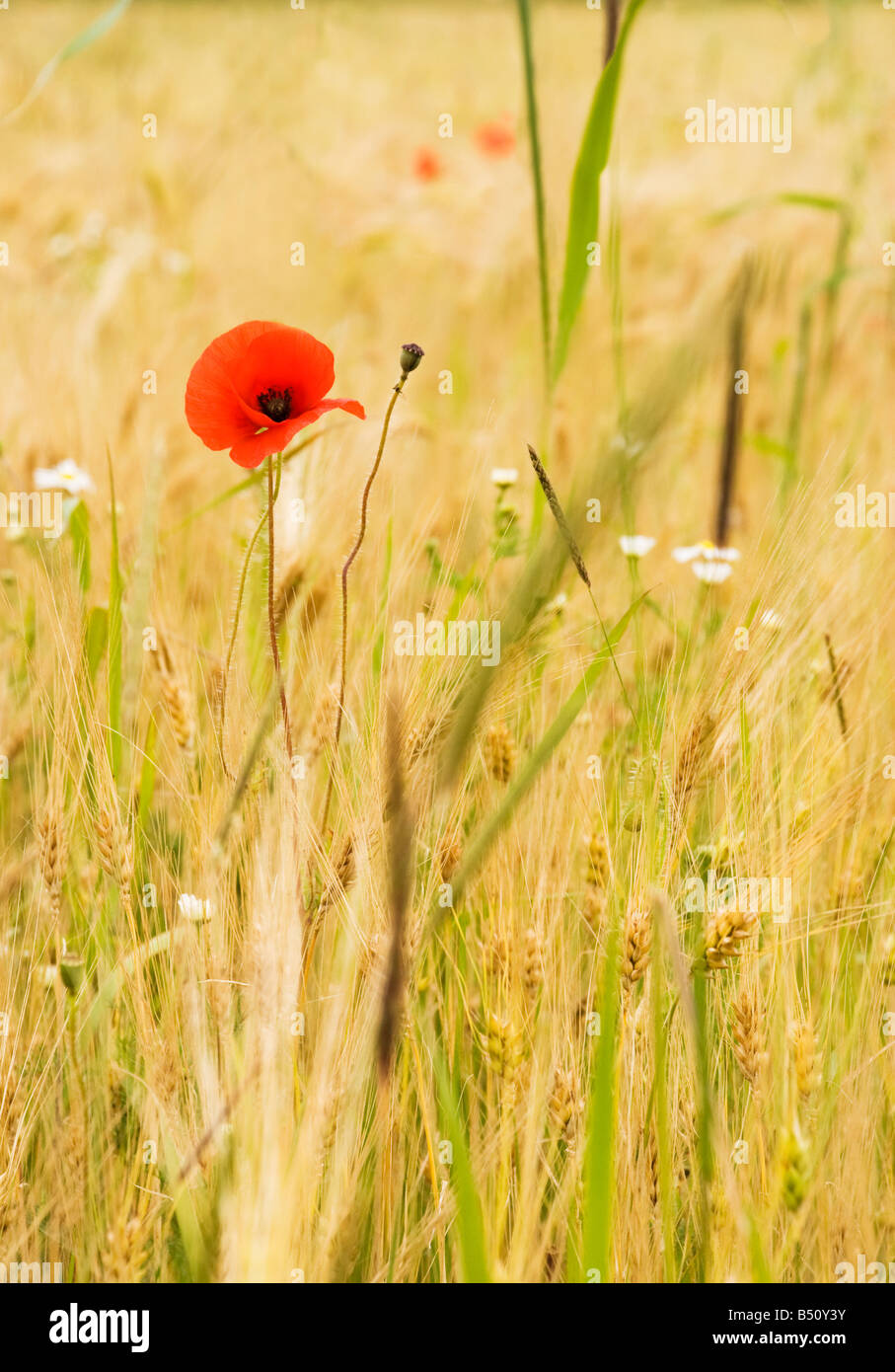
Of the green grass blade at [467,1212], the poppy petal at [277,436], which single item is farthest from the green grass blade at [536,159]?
the green grass blade at [467,1212]

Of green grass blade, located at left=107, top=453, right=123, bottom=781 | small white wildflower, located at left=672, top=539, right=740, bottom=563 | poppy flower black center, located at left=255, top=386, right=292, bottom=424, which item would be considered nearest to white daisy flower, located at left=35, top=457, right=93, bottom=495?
green grass blade, located at left=107, top=453, right=123, bottom=781

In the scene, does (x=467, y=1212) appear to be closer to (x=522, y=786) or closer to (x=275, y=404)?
(x=522, y=786)

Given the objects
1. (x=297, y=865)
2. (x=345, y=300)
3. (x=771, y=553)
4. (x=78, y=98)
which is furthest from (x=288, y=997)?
(x=78, y=98)

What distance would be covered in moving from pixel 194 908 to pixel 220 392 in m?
0.27

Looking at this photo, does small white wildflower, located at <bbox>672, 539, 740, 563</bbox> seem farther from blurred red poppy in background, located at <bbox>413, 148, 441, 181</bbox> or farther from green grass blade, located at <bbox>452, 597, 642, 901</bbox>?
blurred red poppy in background, located at <bbox>413, 148, 441, 181</bbox>

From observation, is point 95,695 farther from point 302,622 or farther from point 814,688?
point 814,688

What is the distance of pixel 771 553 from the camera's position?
0.62 metres

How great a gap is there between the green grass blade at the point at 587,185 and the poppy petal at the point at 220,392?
239 millimetres

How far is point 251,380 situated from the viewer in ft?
1.95

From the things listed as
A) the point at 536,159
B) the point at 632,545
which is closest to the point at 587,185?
the point at 536,159

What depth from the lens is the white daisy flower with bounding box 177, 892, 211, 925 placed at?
1.88 feet

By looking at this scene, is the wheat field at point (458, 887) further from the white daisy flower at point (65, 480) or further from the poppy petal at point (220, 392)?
the poppy petal at point (220, 392)

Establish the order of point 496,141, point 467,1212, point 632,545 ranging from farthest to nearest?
point 496,141 → point 632,545 → point 467,1212

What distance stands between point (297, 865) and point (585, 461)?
0.78ft
